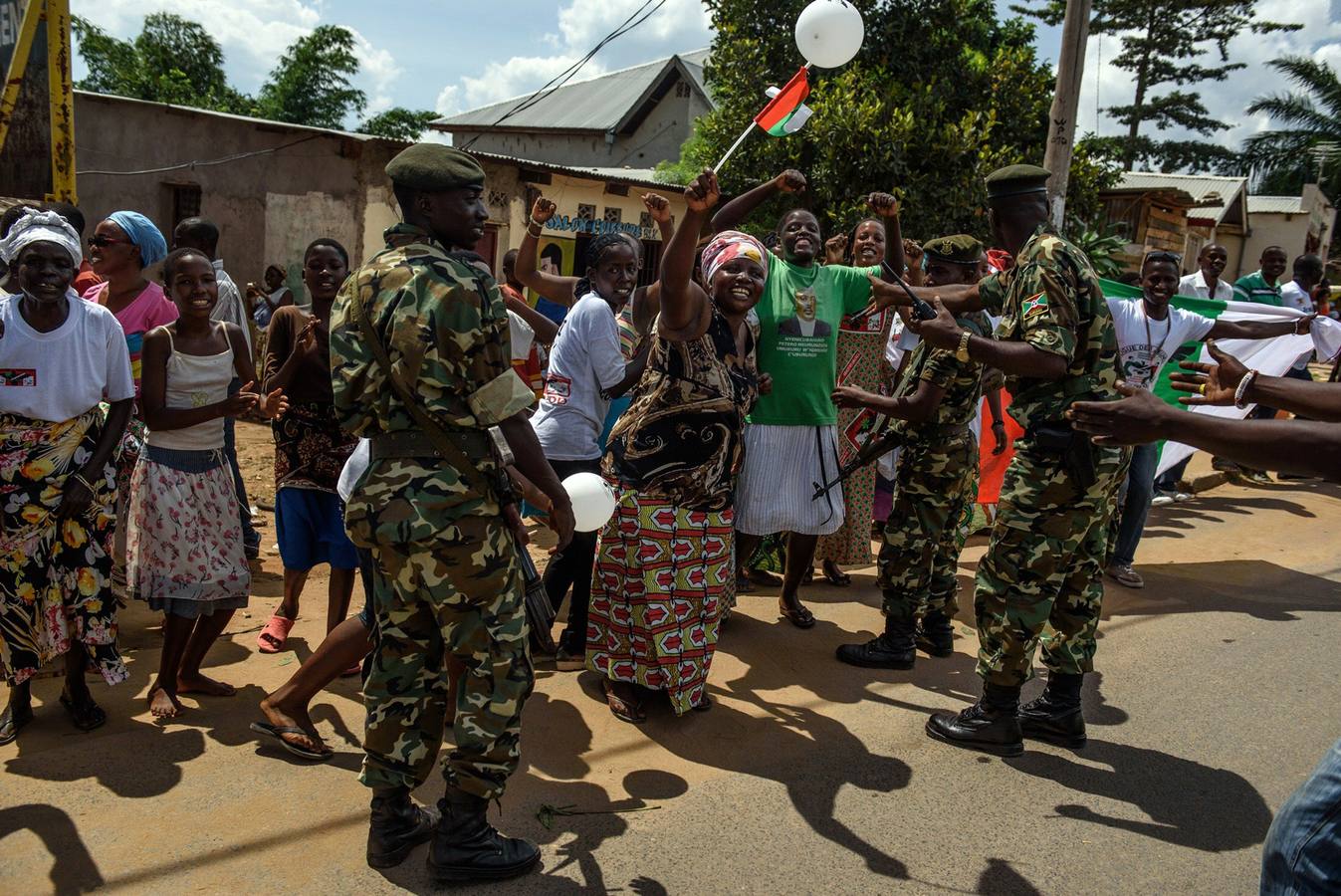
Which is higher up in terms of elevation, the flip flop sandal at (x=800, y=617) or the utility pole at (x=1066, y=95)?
the utility pole at (x=1066, y=95)

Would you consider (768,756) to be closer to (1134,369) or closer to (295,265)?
(1134,369)

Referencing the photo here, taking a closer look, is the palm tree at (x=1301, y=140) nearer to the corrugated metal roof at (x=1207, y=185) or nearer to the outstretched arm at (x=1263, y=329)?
the corrugated metal roof at (x=1207, y=185)

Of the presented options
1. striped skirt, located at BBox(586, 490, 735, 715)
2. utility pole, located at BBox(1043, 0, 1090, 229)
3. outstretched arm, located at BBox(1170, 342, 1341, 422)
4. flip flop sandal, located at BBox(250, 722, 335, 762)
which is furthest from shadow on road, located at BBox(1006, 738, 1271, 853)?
utility pole, located at BBox(1043, 0, 1090, 229)

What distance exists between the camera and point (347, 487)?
3.06 metres

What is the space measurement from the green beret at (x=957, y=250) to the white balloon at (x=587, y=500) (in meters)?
2.32

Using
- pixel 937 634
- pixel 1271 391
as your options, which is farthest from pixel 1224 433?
pixel 937 634

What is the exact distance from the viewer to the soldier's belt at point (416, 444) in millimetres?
2711

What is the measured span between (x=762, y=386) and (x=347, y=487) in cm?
205

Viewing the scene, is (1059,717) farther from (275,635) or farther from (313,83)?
(313,83)

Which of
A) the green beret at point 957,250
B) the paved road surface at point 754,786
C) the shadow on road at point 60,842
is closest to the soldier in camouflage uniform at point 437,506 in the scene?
the paved road surface at point 754,786

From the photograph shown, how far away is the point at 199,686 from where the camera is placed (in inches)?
153

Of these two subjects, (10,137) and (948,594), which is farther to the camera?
(10,137)

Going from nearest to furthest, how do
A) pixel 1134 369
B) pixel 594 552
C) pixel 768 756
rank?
pixel 768 756 → pixel 594 552 → pixel 1134 369

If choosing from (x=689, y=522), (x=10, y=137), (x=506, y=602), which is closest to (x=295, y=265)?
(x=10, y=137)
